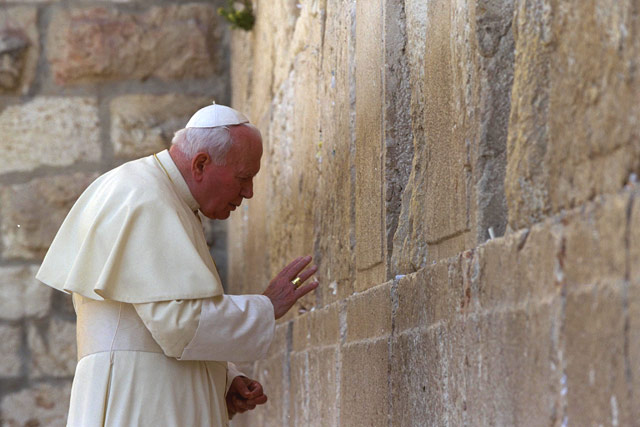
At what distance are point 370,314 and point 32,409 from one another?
448 cm

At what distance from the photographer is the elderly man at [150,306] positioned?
284cm

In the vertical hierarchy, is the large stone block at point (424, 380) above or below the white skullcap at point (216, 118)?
below

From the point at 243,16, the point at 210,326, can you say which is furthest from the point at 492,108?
the point at 243,16

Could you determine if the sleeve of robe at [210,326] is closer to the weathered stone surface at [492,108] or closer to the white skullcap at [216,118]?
the white skullcap at [216,118]

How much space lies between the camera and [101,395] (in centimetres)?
293

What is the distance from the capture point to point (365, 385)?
9.86 feet

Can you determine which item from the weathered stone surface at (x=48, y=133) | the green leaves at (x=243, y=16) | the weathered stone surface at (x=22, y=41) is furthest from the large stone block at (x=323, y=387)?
the weathered stone surface at (x=22, y=41)

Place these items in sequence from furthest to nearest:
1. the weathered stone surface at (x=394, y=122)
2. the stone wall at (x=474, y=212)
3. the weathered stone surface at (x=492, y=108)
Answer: the weathered stone surface at (x=394, y=122)
the weathered stone surface at (x=492, y=108)
the stone wall at (x=474, y=212)

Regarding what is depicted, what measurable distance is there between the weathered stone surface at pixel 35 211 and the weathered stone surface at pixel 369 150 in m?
4.12

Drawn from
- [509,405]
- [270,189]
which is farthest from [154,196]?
[270,189]

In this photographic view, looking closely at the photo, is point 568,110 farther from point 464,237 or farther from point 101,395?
point 101,395

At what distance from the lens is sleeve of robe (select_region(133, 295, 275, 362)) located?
280 cm

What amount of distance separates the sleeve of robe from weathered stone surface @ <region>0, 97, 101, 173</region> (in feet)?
14.2

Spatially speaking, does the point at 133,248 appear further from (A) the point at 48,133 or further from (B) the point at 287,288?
(A) the point at 48,133
